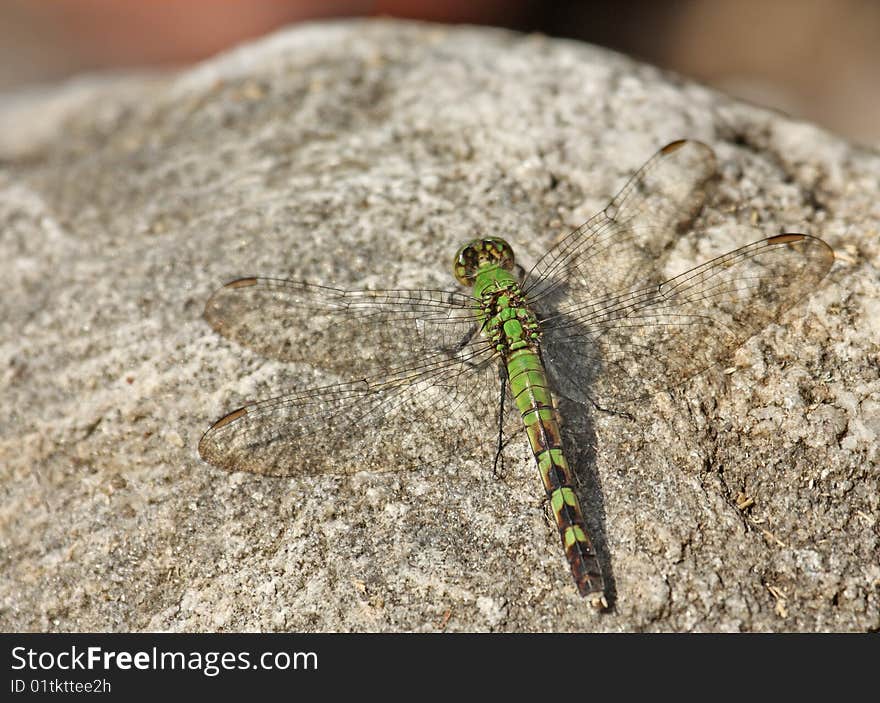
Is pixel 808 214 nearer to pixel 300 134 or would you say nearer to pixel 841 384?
pixel 841 384

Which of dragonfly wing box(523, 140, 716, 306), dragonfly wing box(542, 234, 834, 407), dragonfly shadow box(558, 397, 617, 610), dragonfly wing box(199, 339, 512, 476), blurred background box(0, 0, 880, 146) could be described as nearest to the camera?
dragonfly shadow box(558, 397, 617, 610)

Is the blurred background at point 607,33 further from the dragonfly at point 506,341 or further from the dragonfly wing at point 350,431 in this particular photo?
the dragonfly wing at point 350,431

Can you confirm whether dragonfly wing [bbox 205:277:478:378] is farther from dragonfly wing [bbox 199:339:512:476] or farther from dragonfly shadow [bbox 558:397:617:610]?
dragonfly shadow [bbox 558:397:617:610]

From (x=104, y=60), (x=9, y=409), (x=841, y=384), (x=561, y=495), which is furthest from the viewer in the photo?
(x=104, y=60)

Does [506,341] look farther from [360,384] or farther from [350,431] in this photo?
[350,431]

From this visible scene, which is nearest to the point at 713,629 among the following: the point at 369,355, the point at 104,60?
the point at 369,355

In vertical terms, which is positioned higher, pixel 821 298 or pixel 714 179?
pixel 714 179

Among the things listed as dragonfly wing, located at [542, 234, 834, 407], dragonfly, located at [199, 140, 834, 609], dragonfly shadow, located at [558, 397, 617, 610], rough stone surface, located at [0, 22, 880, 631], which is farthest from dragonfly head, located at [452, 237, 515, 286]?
dragonfly shadow, located at [558, 397, 617, 610]

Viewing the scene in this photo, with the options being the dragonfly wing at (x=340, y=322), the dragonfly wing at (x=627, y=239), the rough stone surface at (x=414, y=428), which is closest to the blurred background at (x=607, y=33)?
the rough stone surface at (x=414, y=428)
